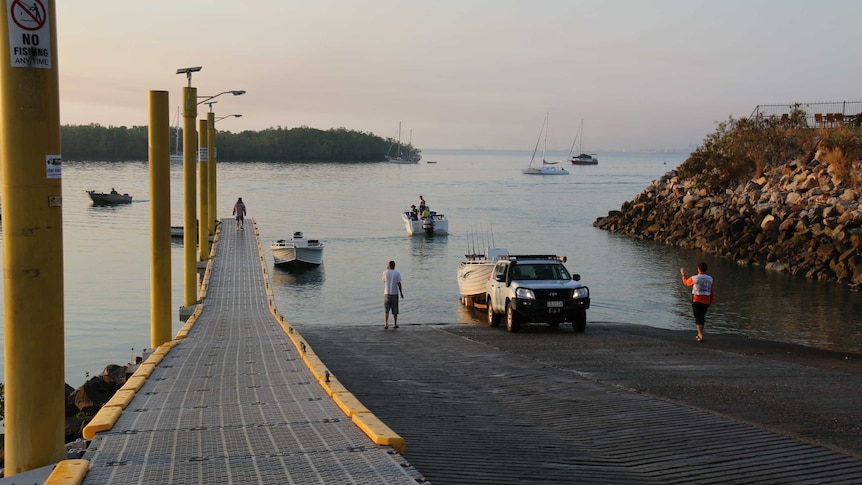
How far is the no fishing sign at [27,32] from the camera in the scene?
8344 mm

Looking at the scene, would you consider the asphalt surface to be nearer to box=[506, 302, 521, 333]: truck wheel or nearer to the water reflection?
box=[506, 302, 521, 333]: truck wheel

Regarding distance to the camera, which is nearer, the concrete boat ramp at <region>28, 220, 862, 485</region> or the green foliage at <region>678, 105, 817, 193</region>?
the concrete boat ramp at <region>28, 220, 862, 485</region>

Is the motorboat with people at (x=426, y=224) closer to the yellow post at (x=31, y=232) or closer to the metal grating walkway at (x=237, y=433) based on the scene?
the metal grating walkway at (x=237, y=433)

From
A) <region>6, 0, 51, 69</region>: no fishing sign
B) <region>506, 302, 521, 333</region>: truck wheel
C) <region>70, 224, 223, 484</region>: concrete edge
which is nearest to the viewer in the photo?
Answer: <region>70, 224, 223, 484</region>: concrete edge

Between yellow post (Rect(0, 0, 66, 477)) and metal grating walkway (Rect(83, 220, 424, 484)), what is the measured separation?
0.80m

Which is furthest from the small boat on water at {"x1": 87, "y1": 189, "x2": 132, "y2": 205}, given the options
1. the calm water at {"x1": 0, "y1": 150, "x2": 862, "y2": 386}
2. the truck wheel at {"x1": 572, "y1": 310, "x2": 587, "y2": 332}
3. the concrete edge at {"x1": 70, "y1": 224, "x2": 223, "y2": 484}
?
the concrete edge at {"x1": 70, "y1": 224, "x2": 223, "y2": 484}

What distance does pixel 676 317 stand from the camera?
34656 millimetres

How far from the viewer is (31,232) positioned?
8633 mm

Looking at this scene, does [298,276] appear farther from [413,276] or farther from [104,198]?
[104,198]

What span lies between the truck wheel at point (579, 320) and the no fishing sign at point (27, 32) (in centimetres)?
1587

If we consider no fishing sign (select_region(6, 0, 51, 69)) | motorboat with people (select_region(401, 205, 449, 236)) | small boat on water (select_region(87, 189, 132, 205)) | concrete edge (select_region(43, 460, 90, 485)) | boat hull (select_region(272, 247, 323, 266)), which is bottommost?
boat hull (select_region(272, 247, 323, 266))

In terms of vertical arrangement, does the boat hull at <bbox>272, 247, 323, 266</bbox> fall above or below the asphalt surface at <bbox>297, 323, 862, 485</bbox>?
below

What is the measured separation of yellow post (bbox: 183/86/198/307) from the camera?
1122 inches

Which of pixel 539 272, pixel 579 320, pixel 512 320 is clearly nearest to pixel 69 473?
pixel 512 320
